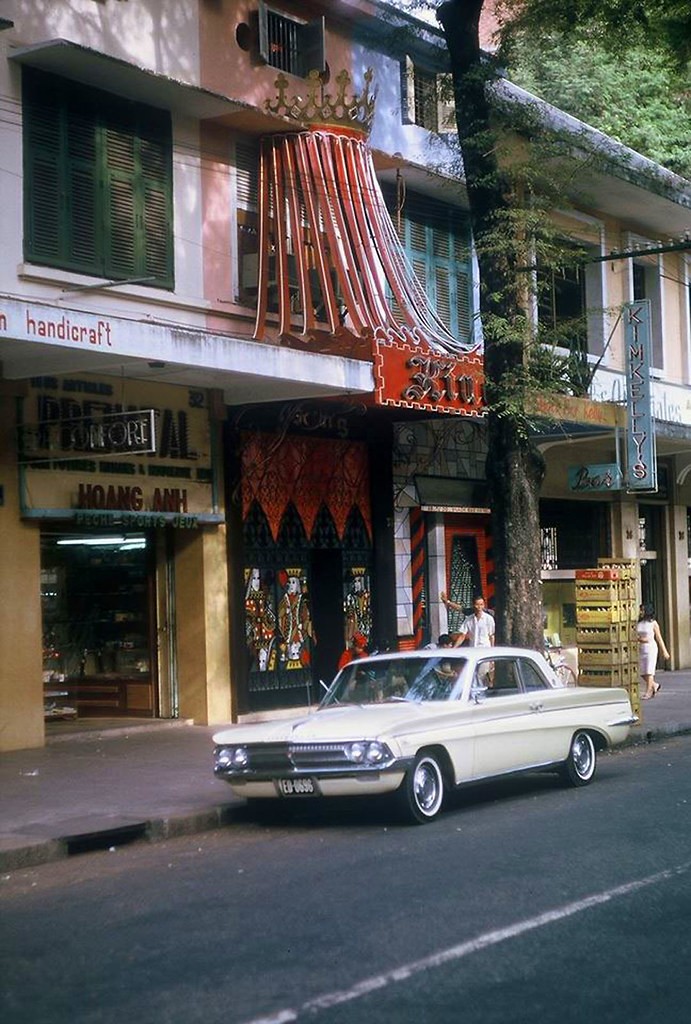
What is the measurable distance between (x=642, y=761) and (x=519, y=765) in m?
3.85

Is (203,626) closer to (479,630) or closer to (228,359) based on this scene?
(228,359)

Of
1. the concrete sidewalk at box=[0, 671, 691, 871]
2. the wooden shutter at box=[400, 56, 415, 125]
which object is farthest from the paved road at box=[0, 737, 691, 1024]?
the wooden shutter at box=[400, 56, 415, 125]

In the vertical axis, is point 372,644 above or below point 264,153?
below

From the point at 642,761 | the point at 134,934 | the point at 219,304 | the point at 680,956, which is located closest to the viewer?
the point at 680,956

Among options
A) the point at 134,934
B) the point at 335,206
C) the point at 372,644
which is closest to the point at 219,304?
the point at 335,206

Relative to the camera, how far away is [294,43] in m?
19.9

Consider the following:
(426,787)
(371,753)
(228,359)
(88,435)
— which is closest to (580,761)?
(426,787)

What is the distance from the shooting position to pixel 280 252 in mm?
18516

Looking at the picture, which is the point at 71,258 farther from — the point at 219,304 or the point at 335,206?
the point at 335,206

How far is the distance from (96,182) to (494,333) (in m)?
5.00

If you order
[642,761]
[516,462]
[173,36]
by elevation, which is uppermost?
[173,36]

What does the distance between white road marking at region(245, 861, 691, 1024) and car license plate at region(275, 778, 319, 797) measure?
3.17m

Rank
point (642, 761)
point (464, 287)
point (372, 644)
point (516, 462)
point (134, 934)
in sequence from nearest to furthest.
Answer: point (134, 934)
point (642, 761)
point (516, 462)
point (372, 644)
point (464, 287)

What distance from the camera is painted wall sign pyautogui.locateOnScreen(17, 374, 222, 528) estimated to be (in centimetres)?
1612
